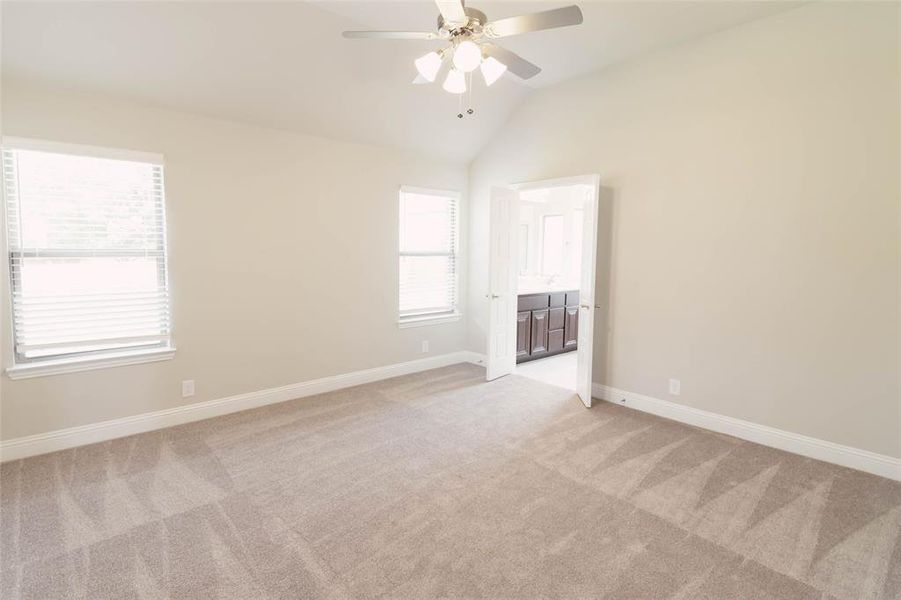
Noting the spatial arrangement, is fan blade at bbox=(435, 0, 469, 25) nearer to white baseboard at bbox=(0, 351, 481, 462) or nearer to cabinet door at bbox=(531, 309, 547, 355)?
white baseboard at bbox=(0, 351, 481, 462)

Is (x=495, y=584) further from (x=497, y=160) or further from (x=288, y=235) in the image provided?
(x=497, y=160)

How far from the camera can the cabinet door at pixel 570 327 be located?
6.06 m

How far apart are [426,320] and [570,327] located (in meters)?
2.18

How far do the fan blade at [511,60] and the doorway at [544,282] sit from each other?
63.0 inches

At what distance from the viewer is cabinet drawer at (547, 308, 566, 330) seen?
19.0 ft

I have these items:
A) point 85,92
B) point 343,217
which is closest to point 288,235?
point 343,217

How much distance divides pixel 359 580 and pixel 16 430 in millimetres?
2698

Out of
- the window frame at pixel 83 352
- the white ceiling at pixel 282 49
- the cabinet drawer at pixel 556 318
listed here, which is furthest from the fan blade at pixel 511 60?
the cabinet drawer at pixel 556 318

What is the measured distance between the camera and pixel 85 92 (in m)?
2.99

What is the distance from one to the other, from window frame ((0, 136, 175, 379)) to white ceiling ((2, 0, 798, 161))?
1.30 ft

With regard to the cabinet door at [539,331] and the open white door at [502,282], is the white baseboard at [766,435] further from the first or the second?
the cabinet door at [539,331]

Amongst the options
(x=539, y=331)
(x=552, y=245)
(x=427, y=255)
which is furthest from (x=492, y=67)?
(x=552, y=245)

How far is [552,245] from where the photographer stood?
6934mm

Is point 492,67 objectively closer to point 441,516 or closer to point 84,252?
point 441,516
